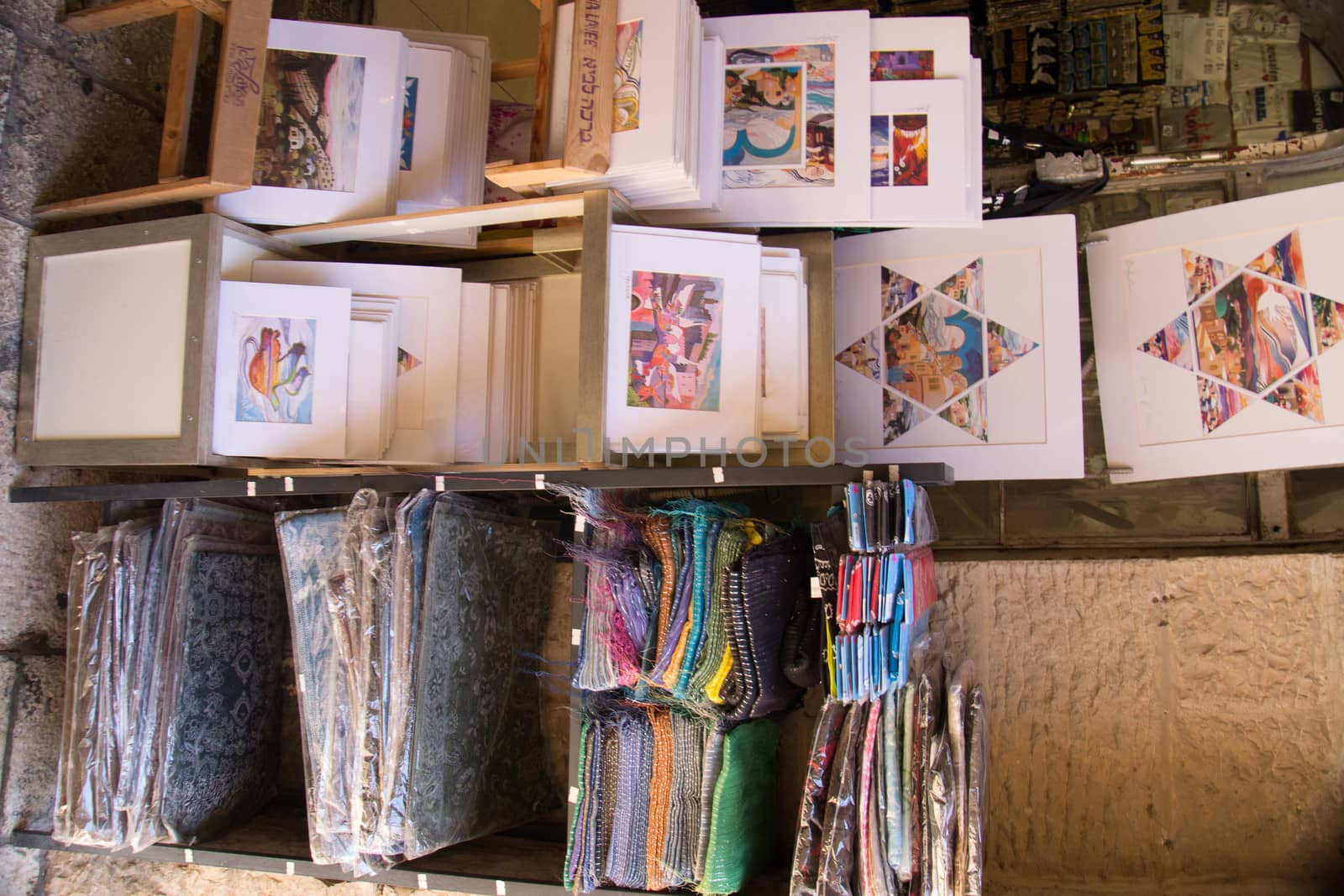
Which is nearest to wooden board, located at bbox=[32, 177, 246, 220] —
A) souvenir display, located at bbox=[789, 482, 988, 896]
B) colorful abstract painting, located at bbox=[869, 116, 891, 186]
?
colorful abstract painting, located at bbox=[869, 116, 891, 186]

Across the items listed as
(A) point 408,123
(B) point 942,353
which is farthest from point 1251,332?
(A) point 408,123

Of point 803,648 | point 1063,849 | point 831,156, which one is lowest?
point 1063,849

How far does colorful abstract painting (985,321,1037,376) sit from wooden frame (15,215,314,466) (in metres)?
1.51

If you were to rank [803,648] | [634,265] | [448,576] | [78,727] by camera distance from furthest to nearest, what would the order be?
1. [78,727]
2. [448,576]
3. [634,265]
4. [803,648]

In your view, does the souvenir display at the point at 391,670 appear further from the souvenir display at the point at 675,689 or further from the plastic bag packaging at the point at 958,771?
the plastic bag packaging at the point at 958,771

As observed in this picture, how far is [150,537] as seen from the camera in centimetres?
206

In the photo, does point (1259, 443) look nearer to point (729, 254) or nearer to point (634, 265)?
point (729, 254)

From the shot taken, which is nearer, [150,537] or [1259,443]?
[1259,443]

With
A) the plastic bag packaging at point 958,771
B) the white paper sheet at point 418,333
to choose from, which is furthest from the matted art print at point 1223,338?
the white paper sheet at point 418,333

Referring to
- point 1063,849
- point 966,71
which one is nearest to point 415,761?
point 1063,849

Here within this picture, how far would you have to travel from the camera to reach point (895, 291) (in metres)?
2.11

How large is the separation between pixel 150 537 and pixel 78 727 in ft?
1.37

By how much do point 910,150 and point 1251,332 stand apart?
0.79m

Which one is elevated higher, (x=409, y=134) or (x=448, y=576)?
(x=409, y=134)
